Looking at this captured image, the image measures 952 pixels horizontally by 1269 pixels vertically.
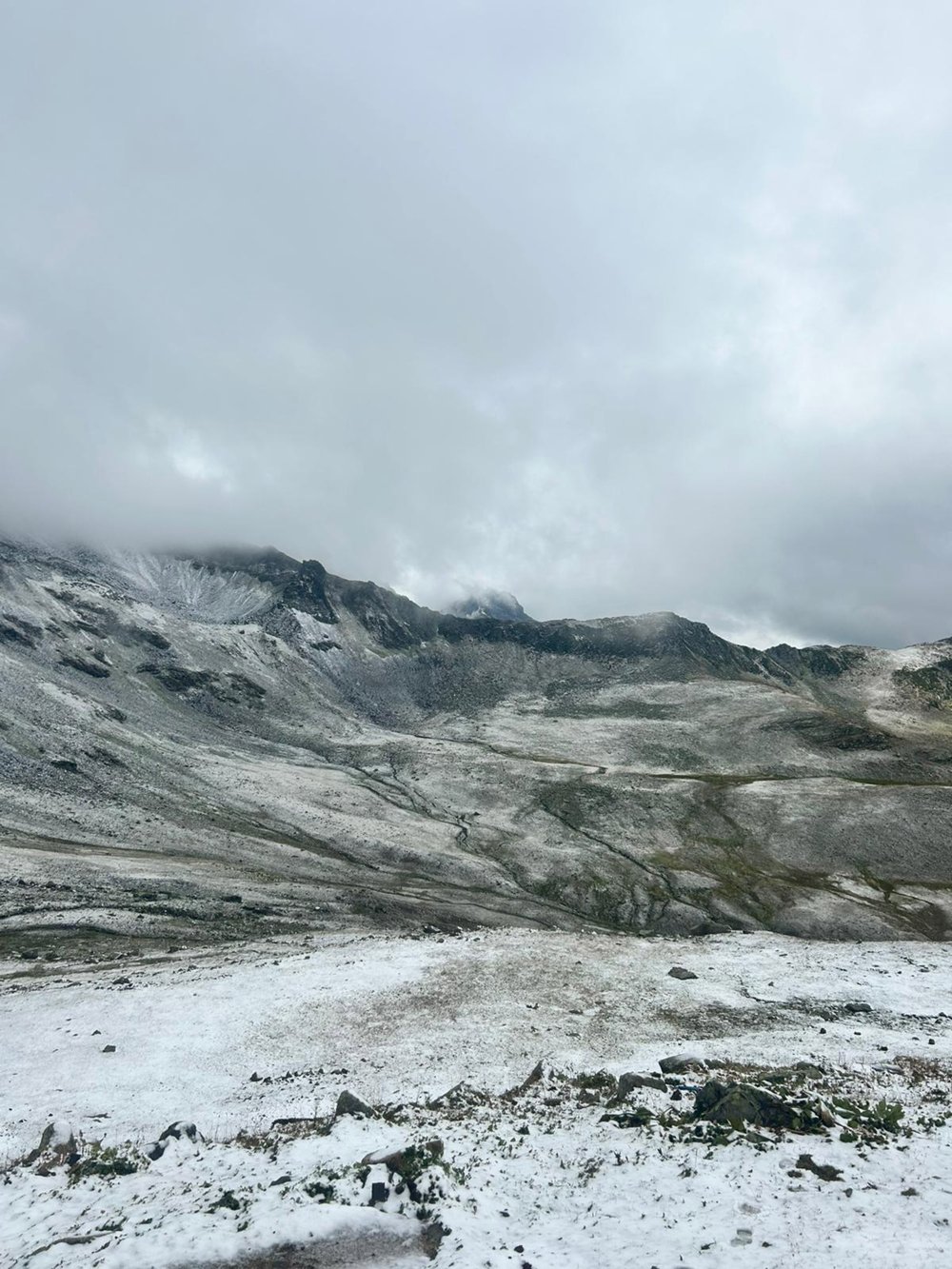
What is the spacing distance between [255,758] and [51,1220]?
150790 mm

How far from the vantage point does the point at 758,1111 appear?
59.4 ft

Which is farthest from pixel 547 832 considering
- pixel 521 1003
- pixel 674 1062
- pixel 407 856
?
pixel 674 1062

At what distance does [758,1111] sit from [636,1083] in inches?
205

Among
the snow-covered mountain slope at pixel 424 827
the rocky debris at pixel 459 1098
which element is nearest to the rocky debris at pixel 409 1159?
the rocky debris at pixel 459 1098

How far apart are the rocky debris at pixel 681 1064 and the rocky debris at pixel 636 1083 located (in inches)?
102

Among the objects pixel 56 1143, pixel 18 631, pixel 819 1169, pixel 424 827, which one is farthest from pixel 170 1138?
pixel 18 631

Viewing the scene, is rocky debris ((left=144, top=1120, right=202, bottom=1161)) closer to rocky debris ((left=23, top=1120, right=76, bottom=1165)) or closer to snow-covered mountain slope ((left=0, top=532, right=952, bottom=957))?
rocky debris ((left=23, top=1120, right=76, bottom=1165))

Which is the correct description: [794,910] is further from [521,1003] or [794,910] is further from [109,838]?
[109,838]

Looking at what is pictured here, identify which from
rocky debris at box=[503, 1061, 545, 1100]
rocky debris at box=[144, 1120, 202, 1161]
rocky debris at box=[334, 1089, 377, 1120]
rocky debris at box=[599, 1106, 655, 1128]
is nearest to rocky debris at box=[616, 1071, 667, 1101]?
rocky debris at box=[599, 1106, 655, 1128]

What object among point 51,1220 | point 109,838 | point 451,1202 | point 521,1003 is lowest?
point 109,838

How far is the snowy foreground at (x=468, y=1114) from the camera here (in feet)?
46.2

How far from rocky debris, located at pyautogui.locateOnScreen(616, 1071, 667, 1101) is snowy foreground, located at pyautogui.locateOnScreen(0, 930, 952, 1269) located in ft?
0.46

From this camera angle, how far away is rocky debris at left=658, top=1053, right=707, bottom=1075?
25078 millimetres

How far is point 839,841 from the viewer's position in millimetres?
111000
